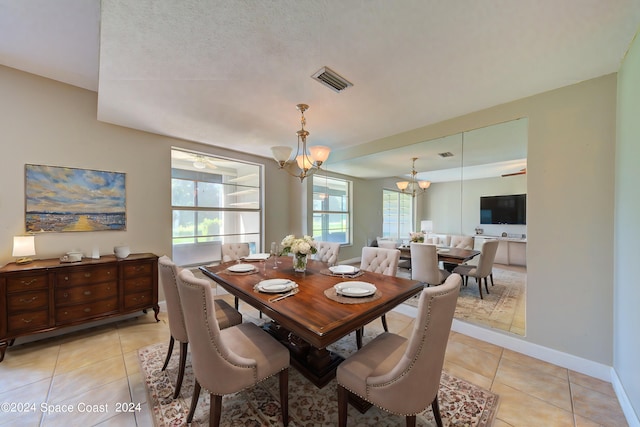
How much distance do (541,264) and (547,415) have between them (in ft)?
4.14

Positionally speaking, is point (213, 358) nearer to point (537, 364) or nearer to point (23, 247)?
point (23, 247)

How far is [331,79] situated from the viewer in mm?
1999

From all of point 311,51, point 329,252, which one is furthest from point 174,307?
point 311,51

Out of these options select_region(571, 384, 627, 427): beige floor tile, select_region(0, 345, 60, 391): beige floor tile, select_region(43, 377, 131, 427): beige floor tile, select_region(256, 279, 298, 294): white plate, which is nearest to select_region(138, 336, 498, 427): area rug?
select_region(43, 377, 131, 427): beige floor tile

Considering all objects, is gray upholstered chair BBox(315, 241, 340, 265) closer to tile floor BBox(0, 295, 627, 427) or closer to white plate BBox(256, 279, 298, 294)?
white plate BBox(256, 279, 298, 294)

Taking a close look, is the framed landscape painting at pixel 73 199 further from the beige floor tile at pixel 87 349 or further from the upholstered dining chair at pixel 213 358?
the upholstered dining chair at pixel 213 358

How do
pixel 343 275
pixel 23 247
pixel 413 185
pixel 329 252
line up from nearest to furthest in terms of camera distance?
pixel 343 275 < pixel 23 247 < pixel 329 252 < pixel 413 185

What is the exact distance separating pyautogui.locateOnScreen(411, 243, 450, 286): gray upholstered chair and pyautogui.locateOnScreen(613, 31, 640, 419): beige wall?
1.46 meters

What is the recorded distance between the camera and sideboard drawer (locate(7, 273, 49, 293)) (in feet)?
7.23

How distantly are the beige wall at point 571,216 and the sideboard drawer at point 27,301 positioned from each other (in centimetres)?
485

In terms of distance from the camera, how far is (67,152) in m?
2.75

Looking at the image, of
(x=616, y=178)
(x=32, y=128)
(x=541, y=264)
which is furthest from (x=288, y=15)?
(x=32, y=128)

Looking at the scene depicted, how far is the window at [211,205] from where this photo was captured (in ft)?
12.3

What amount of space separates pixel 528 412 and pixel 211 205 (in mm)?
4428
